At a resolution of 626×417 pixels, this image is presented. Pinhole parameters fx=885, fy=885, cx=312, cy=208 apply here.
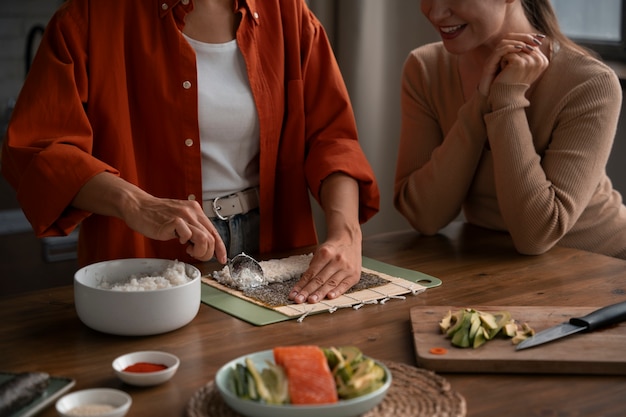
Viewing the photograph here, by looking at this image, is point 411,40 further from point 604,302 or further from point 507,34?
point 604,302

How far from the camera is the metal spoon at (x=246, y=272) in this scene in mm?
1599

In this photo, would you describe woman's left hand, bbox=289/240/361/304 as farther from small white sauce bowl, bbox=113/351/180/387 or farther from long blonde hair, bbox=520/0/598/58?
long blonde hair, bbox=520/0/598/58

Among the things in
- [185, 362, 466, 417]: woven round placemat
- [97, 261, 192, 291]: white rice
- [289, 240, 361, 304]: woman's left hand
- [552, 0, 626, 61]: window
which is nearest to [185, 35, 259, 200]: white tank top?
[289, 240, 361, 304]: woman's left hand

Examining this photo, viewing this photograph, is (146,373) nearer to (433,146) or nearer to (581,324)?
(581,324)

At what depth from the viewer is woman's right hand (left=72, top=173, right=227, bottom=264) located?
1438mm

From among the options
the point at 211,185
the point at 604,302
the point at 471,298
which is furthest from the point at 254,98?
the point at 604,302

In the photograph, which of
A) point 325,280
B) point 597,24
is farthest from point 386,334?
point 597,24

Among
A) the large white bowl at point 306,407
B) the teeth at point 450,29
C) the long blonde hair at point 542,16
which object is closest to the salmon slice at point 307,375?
the large white bowl at point 306,407

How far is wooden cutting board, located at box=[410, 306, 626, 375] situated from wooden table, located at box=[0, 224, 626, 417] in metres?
0.01

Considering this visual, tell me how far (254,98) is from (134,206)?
0.46 m

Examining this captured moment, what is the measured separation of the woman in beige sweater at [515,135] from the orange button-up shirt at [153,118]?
29cm

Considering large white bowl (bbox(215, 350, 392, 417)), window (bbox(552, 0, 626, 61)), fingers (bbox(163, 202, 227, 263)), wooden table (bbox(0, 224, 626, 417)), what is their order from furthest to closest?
window (bbox(552, 0, 626, 61)) → fingers (bbox(163, 202, 227, 263)) → wooden table (bbox(0, 224, 626, 417)) → large white bowl (bbox(215, 350, 392, 417))

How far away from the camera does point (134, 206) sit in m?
1.51

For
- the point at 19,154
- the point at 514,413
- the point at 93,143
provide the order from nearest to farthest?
the point at 514,413, the point at 19,154, the point at 93,143
